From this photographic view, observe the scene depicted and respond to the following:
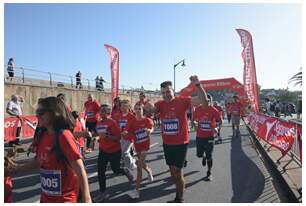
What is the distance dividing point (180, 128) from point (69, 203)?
106 inches

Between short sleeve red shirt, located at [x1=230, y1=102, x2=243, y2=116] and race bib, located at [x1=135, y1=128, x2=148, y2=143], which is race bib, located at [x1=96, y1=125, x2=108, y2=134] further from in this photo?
short sleeve red shirt, located at [x1=230, y1=102, x2=243, y2=116]

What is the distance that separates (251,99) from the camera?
16453 mm

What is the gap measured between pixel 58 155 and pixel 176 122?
2.78 m

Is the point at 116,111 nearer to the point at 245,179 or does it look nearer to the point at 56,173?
the point at 245,179

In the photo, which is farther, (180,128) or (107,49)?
(107,49)

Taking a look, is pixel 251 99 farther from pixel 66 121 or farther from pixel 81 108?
pixel 66 121

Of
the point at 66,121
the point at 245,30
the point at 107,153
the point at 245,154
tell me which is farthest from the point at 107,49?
the point at 66,121

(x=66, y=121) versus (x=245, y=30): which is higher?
(x=245, y=30)

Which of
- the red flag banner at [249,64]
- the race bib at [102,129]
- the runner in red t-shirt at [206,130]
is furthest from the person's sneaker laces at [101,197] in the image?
the red flag banner at [249,64]

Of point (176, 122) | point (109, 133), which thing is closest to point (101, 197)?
point (109, 133)

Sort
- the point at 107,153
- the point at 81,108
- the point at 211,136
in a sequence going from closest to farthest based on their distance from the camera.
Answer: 1. the point at 107,153
2. the point at 211,136
3. the point at 81,108

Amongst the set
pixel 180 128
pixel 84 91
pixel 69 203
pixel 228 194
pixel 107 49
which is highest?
pixel 107 49

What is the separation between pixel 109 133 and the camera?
560 cm

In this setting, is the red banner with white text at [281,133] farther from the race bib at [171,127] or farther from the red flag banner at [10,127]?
the red flag banner at [10,127]
